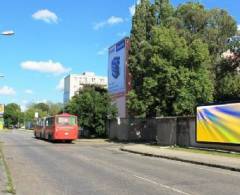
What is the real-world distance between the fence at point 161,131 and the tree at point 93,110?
1.33 m

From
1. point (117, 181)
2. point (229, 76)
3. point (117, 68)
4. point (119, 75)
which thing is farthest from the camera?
point (117, 68)

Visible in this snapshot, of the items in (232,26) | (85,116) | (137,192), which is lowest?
(137,192)

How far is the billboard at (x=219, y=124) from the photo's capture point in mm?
31325

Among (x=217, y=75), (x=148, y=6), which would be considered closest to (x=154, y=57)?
(x=148, y=6)

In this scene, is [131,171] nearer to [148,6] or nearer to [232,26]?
A: [148,6]

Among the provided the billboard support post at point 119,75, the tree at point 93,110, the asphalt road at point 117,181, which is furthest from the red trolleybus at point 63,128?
the asphalt road at point 117,181

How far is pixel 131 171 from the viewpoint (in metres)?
19.4

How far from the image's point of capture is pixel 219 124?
33156 millimetres

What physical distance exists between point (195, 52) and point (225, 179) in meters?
29.5

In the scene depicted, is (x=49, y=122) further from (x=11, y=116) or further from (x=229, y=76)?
(x=11, y=116)

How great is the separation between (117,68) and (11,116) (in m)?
128

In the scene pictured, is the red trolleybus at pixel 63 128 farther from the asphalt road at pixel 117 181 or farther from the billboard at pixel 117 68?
the asphalt road at pixel 117 181

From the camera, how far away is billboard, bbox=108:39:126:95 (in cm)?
6119

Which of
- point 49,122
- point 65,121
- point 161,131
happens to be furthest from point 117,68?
point 161,131
